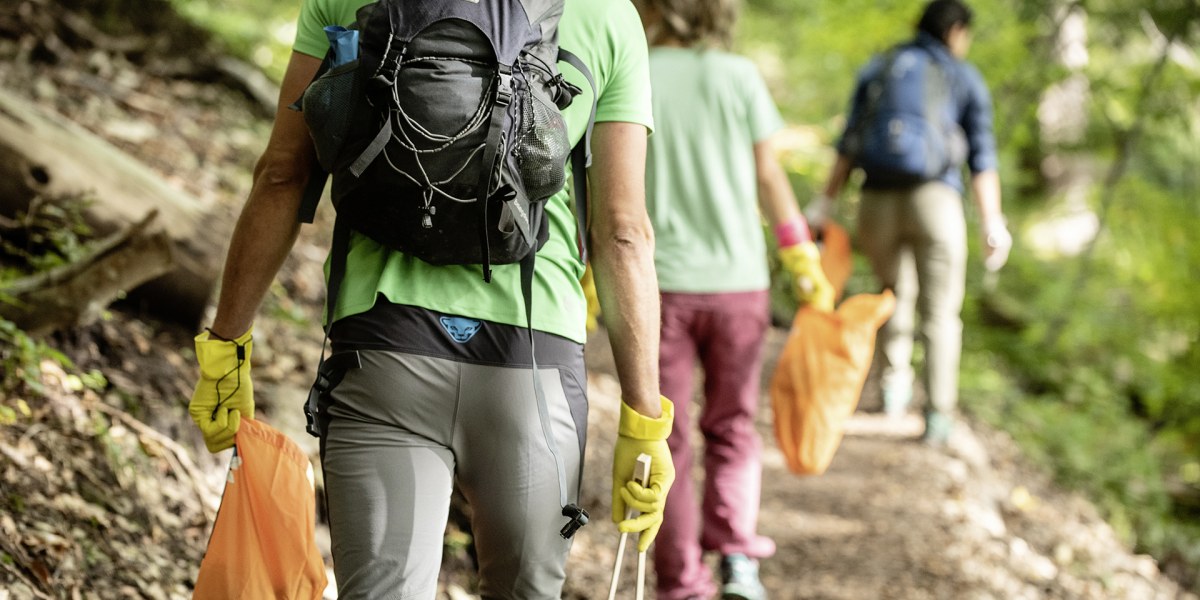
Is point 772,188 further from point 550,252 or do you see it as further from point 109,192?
point 109,192

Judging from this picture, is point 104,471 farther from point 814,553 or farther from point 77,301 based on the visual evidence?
point 814,553

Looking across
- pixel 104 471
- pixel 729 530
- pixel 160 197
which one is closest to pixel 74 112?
pixel 160 197

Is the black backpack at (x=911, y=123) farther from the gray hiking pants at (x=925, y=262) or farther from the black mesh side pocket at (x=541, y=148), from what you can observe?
the black mesh side pocket at (x=541, y=148)

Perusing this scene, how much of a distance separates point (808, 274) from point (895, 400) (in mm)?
3124

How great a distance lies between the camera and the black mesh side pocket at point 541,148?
2139 millimetres

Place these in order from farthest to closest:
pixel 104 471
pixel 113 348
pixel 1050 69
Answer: pixel 1050 69 < pixel 113 348 < pixel 104 471

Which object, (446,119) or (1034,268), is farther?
(1034,268)

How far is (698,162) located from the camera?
419cm

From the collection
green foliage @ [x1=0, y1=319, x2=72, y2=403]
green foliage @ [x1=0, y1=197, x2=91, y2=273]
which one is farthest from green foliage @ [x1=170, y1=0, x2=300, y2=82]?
green foliage @ [x1=0, y1=319, x2=72, y2=403]

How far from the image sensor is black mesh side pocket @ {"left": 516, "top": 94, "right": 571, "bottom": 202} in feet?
7.02

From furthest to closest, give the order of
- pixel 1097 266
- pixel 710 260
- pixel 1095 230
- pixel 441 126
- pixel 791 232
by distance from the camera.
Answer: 1. pixel 1097 266
2. pixel 1095 230
3. pixel 791 232
4. pixel 710 260
5. pixel 441 126

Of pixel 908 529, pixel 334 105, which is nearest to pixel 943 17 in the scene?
pixel 908 529

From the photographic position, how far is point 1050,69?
32.4 ft

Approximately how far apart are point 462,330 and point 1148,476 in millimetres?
8169
